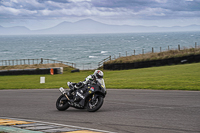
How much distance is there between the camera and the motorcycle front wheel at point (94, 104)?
9398 millimetres

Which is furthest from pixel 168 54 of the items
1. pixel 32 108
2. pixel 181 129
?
pixel 181 129

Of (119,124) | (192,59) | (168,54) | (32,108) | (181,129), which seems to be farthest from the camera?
(168,54)

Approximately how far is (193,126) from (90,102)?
3.90 meters

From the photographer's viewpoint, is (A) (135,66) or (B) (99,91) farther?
(A) (135,66)

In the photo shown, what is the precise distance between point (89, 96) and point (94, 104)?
1.10 feet

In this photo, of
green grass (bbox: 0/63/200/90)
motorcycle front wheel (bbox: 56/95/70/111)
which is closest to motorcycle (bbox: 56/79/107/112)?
motorcycle front wheel (bbox: 56/95/70/111)

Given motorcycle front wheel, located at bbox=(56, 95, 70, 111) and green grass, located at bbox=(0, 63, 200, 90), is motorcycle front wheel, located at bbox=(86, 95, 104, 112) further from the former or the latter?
green grass, located at bbox=(0, 63, 200, 90)

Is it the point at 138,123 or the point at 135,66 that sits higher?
the point at 135,66

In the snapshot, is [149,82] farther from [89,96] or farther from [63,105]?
[89,96]

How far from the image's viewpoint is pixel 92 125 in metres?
7.57

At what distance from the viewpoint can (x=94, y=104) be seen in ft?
31.5

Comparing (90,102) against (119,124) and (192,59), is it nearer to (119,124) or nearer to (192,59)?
(119,124)

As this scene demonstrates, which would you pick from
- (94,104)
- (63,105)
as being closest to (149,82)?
(63,105)

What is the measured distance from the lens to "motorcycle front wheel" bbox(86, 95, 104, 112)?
370 inches
